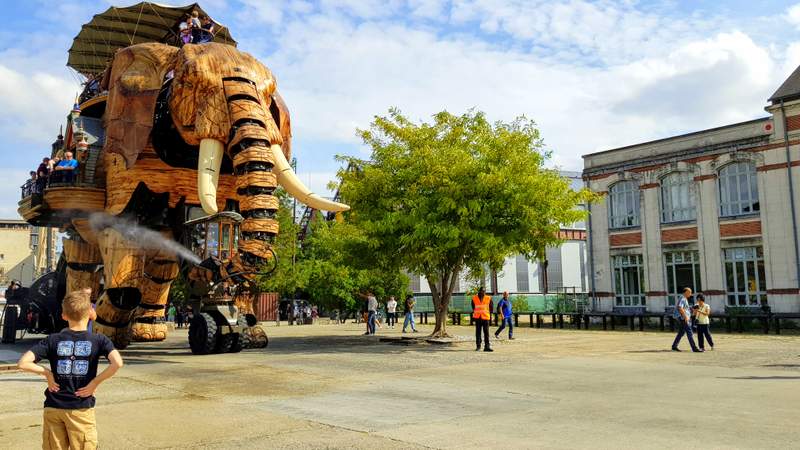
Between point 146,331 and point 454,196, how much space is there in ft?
27.1

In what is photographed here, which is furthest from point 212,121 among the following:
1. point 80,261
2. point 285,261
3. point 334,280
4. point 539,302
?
point 539,302

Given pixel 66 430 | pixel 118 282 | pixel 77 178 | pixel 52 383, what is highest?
pixel 77 178

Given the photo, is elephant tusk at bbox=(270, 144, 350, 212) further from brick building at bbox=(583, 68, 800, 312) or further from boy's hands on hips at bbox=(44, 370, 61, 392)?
brick building at bbox=(583, 68, 800, 312)

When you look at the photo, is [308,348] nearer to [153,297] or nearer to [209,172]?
[153,297]

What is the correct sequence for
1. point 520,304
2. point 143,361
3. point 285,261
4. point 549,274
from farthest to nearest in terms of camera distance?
point 549,274 → point 285,261 → point 520,304 → point 143,361

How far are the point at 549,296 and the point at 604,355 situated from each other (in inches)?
974

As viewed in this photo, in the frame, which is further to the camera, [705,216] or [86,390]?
[705,216]

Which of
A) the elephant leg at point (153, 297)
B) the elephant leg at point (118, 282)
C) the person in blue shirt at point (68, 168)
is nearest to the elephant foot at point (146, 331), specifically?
the elephant leg at point (153, 297)

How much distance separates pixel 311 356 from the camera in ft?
50.7

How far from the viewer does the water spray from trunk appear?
48.9 ft

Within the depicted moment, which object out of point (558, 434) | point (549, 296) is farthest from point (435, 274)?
point (549, 296)

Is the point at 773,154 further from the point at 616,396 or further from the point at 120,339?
the point at 120,339

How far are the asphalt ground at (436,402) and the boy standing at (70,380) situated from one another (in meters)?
1.98

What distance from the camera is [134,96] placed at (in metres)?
14.3
